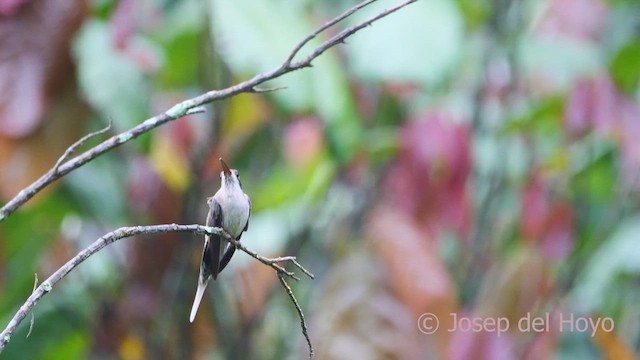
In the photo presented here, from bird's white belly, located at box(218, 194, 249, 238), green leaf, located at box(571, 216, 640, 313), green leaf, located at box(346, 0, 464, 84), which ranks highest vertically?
bird's white belly, located at box(218, 194, 249, 238)

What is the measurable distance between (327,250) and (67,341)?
2.68 feet

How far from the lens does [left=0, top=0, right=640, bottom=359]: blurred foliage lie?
67.7 inches

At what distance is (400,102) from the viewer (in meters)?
2.60

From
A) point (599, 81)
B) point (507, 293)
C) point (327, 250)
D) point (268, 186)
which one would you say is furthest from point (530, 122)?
point (327, 250)

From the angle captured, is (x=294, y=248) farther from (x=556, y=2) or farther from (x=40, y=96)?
(x=556, y=2)

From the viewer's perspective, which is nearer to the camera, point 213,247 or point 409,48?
point 213,247

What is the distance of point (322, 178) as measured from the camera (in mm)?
1912

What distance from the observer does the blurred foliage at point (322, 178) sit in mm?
1720

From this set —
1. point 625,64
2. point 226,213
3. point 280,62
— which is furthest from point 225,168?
point 625,64

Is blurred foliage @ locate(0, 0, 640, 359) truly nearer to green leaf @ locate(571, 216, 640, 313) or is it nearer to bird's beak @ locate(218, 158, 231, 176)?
green leaf @ locate(571, 216, 640, 313)

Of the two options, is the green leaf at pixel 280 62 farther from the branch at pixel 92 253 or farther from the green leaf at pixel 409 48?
the branch at pixel 92 253

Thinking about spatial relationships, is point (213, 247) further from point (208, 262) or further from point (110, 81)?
point (110, 81)

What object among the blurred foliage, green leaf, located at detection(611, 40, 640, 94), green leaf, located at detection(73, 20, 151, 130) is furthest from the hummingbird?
green leaf, located at detection(611, 40, 640, 94)

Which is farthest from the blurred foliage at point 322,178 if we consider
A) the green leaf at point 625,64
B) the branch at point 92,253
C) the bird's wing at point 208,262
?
the branch at point 92,253
